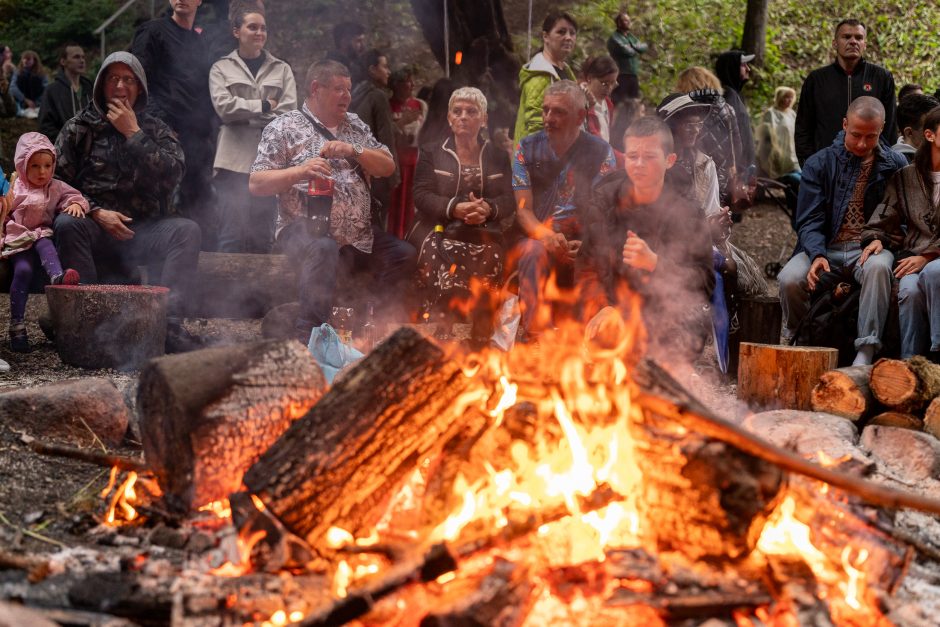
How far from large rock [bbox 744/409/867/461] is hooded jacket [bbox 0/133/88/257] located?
5.09 m

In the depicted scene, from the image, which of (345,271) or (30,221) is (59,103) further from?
(345,271)

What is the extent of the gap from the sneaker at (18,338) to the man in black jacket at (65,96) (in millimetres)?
2894

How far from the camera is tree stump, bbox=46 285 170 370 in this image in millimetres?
6270

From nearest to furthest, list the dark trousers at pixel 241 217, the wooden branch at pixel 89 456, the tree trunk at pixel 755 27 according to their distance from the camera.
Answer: the wooden branch at pixel 89 456
the dark trousers at pixel 241 217
the tree trunk at pixel 755 27

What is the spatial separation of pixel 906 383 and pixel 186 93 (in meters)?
6.11

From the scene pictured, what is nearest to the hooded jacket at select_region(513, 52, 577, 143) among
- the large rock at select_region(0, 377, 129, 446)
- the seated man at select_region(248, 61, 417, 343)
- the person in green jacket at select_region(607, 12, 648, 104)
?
the seated man at select_region(248, 61, 417, 343)

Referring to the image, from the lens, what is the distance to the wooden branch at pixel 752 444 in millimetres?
2885

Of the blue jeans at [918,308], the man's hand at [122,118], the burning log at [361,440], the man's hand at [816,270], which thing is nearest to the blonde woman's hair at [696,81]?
the man's hand at [816,270]

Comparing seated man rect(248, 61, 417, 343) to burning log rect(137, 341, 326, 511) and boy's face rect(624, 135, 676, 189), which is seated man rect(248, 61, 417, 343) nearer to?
boy's face rect(624, 135, 676, 189)

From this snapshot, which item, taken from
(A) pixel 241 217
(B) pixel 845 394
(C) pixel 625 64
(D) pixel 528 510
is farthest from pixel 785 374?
(C) pixel 625 64

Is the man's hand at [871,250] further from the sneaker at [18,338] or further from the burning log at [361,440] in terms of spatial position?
the sneaker at [18,338]

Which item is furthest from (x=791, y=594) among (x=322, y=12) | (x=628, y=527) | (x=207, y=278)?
(x=322, y=12)

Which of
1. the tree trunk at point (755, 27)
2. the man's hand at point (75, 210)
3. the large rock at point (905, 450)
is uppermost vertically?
the tree trunk at point (755, 27)

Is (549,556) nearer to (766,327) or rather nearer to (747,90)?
(766,327)
